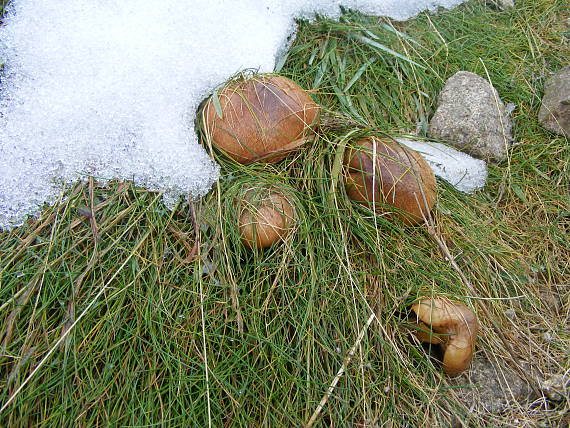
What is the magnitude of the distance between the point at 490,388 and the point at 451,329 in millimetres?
257

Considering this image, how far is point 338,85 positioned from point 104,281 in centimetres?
117

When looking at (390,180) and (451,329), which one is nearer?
(451,329)

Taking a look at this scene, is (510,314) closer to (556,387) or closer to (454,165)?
(556,387)

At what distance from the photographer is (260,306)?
4.55 feet

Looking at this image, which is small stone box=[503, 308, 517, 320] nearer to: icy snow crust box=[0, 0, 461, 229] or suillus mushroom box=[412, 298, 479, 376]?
suillus mushroom box=[412, 298, 479, 376]

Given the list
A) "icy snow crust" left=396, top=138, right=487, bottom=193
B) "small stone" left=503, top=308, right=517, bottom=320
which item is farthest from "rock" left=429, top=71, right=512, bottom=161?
"small stone" left=503, top=308, right=517, bottom=320

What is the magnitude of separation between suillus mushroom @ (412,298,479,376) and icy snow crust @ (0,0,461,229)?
2.58ft

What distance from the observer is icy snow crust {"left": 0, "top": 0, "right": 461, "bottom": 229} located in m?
1.43

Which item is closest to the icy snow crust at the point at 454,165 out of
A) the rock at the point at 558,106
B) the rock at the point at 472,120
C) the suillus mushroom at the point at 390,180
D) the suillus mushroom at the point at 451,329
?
the rock at the point at 472,120

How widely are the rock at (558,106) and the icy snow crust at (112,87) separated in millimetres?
1198

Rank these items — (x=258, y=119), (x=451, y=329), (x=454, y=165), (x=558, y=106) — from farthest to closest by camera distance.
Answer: (x=558, y=106) → (x=454, y=165) → (x=258, y=119) → (x=451, y=329)

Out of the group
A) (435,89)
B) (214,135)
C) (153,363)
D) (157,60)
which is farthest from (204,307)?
(435,89)

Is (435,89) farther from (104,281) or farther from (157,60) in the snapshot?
(104,281)

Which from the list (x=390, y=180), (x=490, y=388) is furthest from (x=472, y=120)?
(x=490, y=388)
